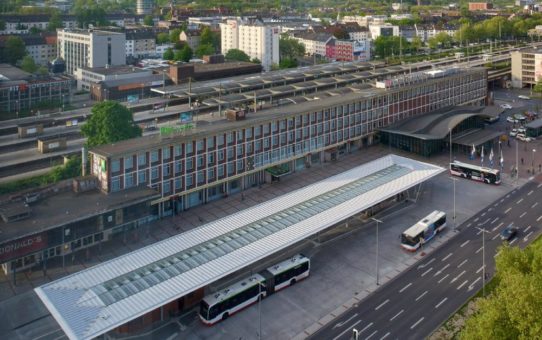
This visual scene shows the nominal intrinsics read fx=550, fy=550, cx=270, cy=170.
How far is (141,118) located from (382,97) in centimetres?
3592

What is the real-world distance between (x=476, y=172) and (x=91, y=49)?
89.7 metres

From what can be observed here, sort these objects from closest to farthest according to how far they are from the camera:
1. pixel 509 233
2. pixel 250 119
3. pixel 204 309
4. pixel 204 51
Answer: pixel 204 309, pixel 509 233, pixel 250 119, pixel 204 51

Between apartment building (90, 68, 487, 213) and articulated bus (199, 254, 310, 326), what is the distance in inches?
659

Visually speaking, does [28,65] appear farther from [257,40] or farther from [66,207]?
[66,207]

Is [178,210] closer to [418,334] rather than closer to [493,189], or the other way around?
[418,334]

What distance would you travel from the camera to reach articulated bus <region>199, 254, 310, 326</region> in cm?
3745

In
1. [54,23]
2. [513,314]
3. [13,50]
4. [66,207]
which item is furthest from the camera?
[54,23]

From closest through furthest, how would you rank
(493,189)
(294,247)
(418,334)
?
1. (418,334)
2. (294,247)
3. (493,189)

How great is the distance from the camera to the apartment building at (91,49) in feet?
402

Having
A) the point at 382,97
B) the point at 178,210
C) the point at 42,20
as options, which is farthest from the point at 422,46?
the point at 178,210

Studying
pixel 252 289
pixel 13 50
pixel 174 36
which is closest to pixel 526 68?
pixel 174 36

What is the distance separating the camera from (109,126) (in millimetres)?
61844

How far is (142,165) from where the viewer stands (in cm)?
5134

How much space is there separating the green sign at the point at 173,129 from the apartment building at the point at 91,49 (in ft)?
247
